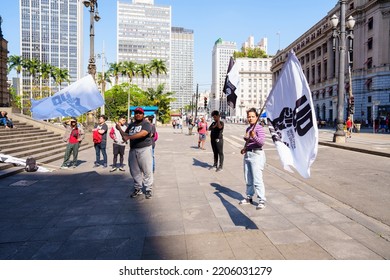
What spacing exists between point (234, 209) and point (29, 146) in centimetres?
1090

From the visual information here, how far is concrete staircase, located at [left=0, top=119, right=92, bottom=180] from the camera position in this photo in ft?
32.1

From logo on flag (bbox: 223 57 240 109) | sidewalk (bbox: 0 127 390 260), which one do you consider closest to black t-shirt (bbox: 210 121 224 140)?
sidewalk (bbox: 0 127 390 260)

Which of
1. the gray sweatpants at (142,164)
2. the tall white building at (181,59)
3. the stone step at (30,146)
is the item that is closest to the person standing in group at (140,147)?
the gray sweatpants at (142,164)

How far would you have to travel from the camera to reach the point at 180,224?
479 centimetres

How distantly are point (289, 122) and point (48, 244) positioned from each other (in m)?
3.63

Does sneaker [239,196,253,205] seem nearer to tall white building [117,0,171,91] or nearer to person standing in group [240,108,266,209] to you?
person standing in group [240,108,266,209]

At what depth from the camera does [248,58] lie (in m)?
140

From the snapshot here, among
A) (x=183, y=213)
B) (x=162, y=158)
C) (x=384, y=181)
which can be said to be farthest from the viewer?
(x=162, y=158)

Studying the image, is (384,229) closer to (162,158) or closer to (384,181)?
(384,181)

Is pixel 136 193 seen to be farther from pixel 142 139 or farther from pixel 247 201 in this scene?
pixel 247 201

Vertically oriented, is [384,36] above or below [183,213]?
above

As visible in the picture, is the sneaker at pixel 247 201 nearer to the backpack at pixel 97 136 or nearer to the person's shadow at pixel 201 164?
the person's shadow at pixel 201 164
